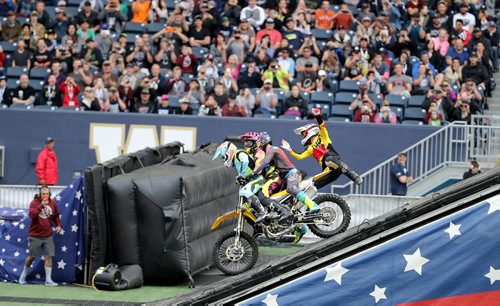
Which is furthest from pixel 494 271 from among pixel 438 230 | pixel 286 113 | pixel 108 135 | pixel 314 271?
pixel 108 135

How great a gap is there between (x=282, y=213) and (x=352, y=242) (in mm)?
3031

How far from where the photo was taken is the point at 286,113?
29.6 metres

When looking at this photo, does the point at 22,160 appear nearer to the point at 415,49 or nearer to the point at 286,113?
the point at 286,113

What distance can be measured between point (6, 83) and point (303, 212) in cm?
1301

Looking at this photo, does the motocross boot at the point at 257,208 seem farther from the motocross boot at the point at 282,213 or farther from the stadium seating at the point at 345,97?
the stadium seating at the point at 345,97

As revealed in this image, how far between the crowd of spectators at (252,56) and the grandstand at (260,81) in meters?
0.03

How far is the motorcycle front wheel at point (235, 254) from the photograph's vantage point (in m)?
21.1

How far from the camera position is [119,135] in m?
30.5

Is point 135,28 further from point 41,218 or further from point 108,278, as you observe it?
point 108,278

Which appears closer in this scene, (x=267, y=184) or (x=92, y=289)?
(x=267, y=184)

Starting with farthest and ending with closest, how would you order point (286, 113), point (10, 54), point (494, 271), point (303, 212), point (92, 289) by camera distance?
point (10, 54) < point (286, 113) < point (92, 289) < point (303, 212) < point (494, 271)

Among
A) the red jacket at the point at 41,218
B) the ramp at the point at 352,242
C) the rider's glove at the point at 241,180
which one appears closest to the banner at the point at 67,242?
the red jacket at the point at 41,218

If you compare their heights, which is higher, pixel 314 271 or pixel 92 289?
pixel 314 271

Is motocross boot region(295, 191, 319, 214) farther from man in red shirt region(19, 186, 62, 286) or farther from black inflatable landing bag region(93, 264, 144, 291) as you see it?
man in red shirt region(19, 186, 62, 286)
